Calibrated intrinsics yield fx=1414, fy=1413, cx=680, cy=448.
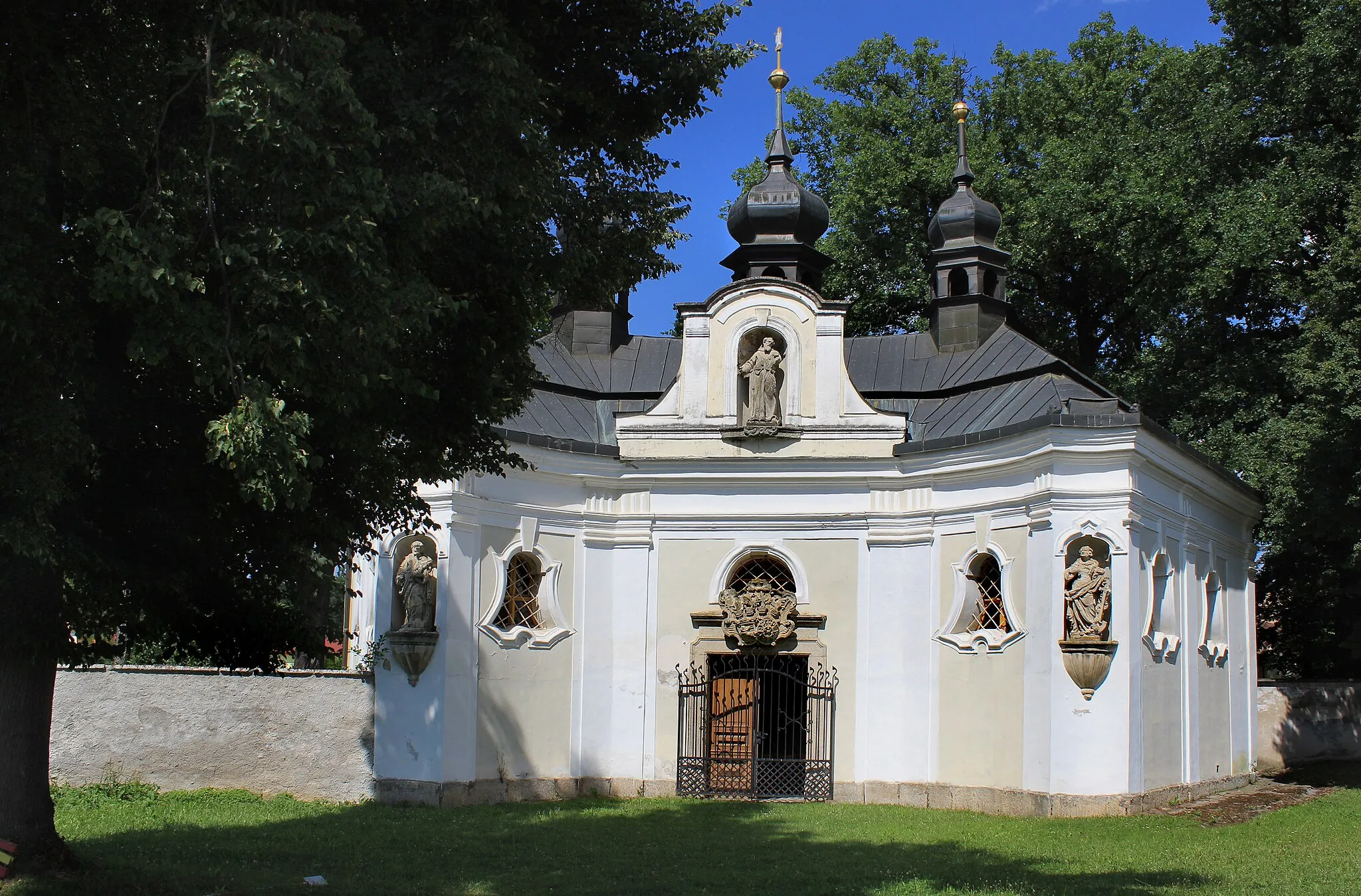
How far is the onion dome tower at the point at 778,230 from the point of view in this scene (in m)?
20.5

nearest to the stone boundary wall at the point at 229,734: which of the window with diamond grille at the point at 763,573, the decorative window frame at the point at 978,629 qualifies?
the decorative window frame at the point at 978,629

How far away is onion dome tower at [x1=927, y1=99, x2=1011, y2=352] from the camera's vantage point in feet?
67.4

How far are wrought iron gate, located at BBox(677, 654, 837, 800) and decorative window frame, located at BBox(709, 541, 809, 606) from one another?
86cm

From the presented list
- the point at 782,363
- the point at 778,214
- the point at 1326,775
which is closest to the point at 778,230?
the point at 778,214

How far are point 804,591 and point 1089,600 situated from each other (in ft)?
12.5

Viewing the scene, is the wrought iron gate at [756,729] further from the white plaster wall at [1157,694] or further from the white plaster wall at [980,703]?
the white plaster wall at [1157,694]

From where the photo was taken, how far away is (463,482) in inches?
668

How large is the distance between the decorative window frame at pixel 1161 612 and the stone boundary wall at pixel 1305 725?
565 cm

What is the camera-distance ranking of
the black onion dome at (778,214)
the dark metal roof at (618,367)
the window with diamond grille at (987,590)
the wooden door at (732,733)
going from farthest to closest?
1. the black onion dome at (778,214)
2. the dark metal roof at (618,367)
3. the wooden door at (732,733)
4. the window with diamond grille at (987,590)

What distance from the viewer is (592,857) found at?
1241 cm

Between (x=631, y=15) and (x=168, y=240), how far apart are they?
3713 mm

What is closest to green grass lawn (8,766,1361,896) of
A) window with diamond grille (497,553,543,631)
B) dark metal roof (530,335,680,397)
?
window with diamond grille (497,553,543,631)

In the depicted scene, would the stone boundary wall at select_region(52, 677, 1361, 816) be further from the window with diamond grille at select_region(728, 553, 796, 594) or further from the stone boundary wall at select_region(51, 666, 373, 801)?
the window with diamond grille at select_region(728, 553, 796, 594)

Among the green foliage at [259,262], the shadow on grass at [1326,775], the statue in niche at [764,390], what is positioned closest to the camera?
the green foliage at [259,262]
